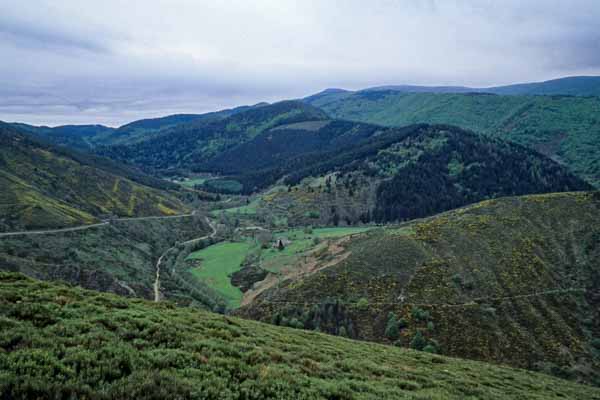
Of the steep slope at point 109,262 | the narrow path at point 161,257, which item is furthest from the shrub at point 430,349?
the narrow path at point 161,257

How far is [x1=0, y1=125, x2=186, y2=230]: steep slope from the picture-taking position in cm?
8606

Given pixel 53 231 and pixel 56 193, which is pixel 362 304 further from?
pixel 56 193

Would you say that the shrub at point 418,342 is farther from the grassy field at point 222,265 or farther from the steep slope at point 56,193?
the steep slope at point 56,193

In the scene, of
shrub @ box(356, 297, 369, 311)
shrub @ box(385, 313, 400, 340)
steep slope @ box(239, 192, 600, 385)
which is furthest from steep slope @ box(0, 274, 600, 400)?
shrub @ box(356, 297, 369, 311)

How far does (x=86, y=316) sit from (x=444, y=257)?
59373 millimetres

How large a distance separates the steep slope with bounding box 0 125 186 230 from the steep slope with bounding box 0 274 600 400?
8239cm

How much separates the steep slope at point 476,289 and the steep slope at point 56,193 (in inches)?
2483

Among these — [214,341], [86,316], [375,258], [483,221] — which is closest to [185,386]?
[214,341]

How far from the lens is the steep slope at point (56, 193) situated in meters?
86.1

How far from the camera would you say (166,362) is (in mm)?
11227

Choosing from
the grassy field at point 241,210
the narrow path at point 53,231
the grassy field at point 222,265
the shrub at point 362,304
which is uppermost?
the narrow path at point 53,231

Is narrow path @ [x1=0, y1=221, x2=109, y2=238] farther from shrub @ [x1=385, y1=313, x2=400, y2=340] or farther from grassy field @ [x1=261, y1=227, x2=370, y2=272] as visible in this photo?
shrub @ [x1=385, y1=313, x2=400, y2=340]

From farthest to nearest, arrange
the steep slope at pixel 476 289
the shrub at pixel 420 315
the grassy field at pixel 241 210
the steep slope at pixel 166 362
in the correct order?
the grassy field at pixel 241 210
the shrub at pixel 420 315
the steep slope at pixel 476 289
the steep slope at pixel 166 362

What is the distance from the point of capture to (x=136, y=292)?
66812 millimetres
